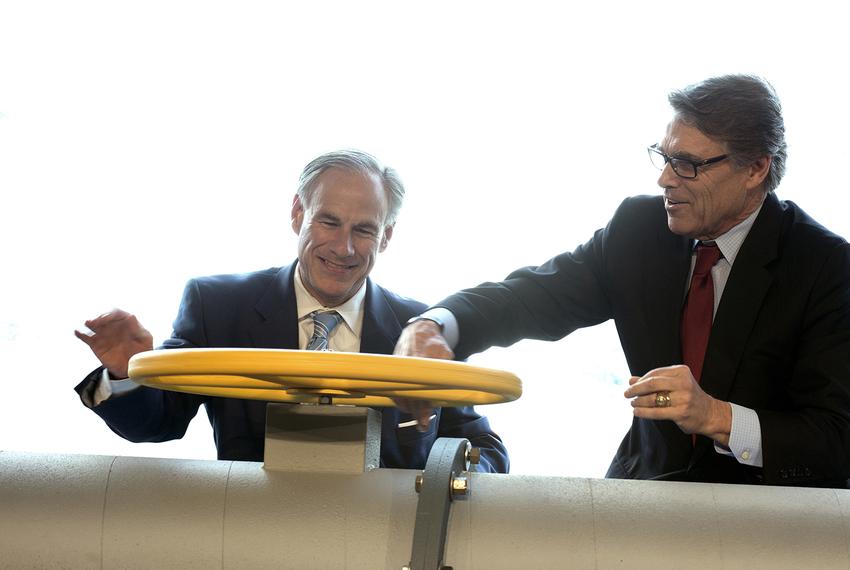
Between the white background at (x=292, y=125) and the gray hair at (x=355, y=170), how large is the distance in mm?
1041

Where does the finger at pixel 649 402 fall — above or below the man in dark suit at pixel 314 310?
below

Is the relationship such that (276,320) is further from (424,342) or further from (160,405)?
(424,342)

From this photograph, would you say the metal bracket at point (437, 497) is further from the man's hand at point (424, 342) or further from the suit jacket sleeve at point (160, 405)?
the suit jacket sleeve at point (160, 405)

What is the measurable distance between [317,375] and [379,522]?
1.09 feet

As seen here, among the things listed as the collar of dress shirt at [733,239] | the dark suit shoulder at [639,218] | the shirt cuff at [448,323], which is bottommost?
the shirt cuff at [448,323]

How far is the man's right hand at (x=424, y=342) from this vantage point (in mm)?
1604

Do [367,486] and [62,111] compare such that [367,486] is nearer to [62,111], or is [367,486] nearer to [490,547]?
[490,547]

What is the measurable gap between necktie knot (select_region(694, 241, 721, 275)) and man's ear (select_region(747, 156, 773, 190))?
120 mm

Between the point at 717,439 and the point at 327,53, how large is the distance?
202cm

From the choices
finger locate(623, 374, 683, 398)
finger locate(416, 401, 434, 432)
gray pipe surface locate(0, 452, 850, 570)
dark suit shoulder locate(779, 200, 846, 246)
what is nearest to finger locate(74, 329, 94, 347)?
gray pipe surface locate(0, 452, 850, 570)

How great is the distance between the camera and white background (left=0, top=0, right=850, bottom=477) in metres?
3.13

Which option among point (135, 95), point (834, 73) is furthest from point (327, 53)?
point (834, 73)

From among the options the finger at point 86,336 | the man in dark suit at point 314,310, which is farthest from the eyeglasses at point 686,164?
the finger at point 86,336

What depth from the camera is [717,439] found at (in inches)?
59.2
